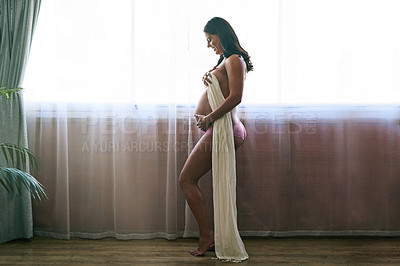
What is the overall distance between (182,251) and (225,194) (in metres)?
0.51

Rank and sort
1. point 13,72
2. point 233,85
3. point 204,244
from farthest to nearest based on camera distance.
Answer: point 13,72, point 204,244, point 233,85

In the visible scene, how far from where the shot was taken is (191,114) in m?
3.46

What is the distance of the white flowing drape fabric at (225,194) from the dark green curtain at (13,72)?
135 centimetres

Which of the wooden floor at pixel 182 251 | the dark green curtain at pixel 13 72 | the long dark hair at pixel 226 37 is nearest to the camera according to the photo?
the wooden floor at pixel 182 251

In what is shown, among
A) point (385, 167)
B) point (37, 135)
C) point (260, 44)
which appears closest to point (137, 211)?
point (37, 135)

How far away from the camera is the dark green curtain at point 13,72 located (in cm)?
336

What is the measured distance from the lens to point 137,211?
3523 mm

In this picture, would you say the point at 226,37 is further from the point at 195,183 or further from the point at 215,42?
the point at 195,183

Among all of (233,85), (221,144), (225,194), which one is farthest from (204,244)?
(233,85)

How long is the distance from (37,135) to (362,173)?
235 centimetres

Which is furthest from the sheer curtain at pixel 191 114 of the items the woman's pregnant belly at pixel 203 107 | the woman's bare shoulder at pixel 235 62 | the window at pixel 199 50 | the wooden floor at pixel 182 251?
the woman's bare shoulder at pixel 235 62

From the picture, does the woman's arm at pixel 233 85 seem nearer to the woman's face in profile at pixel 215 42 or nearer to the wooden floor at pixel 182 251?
the woman's face in profile at pixel 215 42

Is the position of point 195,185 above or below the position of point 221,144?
below

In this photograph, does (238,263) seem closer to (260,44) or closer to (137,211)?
(137,211)
